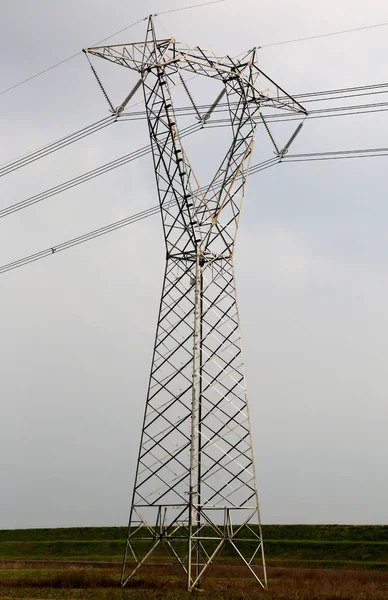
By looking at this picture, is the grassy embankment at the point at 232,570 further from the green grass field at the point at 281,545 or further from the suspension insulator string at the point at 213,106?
the suspension insulator string at the point at 213,106

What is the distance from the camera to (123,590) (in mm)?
28766

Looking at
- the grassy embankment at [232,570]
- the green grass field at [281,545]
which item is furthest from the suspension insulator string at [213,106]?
the green grass field at [281,545]

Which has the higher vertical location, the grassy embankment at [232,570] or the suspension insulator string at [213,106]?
the suspension insulator string at [213,106]

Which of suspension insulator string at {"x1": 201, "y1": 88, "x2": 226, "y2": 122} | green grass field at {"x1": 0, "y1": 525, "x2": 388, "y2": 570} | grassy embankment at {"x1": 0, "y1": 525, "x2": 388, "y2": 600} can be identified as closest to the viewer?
grassy embankment at {"x1": 0, "y1": 525, "x2": 388, "y2": 600}

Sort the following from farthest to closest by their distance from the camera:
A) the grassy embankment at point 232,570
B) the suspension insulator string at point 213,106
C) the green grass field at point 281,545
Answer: the green grass field at point 281,545
the suspension insulator string at point 213,106
the grassy embankment at point 232,570

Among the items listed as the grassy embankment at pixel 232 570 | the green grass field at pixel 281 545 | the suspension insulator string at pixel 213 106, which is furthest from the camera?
the green grass field at pixel 281 545

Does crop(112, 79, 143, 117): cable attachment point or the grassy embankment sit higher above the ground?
crop(112, 79, 143, 117): cable attachment point

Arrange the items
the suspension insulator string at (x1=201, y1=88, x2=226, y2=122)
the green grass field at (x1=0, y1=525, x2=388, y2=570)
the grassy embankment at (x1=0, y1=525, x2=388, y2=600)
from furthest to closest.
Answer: the green grass field at (x1=0, y1=525, x2=388, y2=570) → the suspension insulator string at (x1=201, y1=88, x2=226, y2=122) → the grassy embankment at (x1=0, y1=525, x2=388, y2=600)

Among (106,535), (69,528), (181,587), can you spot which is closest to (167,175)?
(181,587)

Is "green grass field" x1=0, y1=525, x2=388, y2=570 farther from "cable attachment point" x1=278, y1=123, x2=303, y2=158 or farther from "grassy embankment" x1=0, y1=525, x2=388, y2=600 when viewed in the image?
"cable attachment point" x1=278, y1=123, x2=303, y2=158

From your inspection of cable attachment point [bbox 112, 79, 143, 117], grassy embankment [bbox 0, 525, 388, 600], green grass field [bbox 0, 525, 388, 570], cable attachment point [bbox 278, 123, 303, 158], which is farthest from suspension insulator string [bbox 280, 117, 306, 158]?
green grass field [bbox 0, 525, 388, 570]

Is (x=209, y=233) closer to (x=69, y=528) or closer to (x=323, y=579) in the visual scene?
(x=323, y=579)

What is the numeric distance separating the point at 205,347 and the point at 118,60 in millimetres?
13078

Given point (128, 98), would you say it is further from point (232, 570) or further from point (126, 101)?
point (232, 570)
